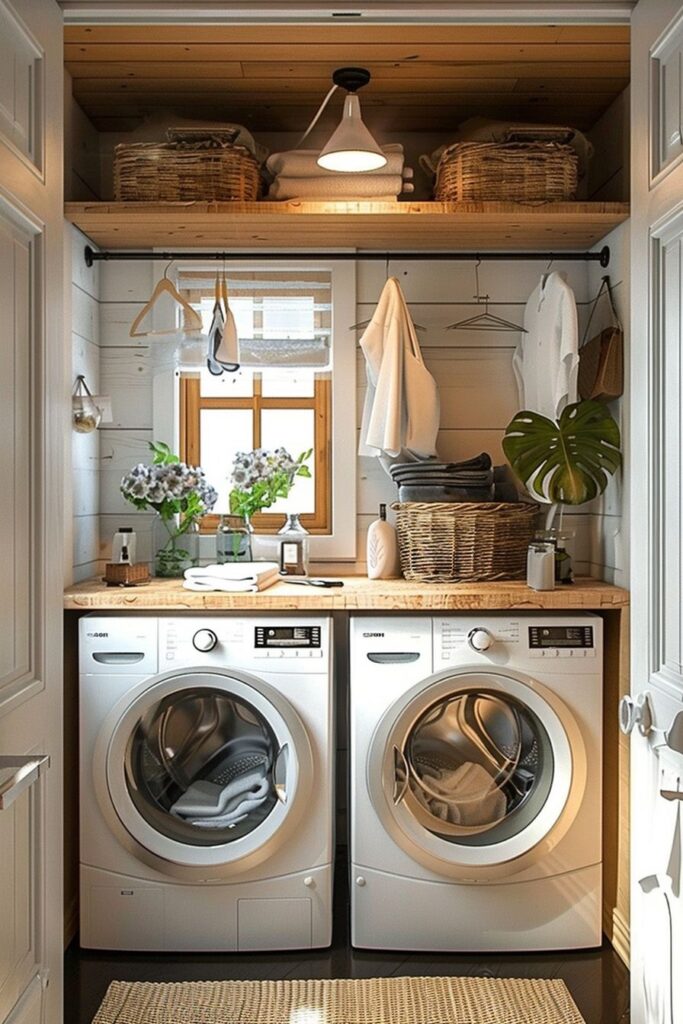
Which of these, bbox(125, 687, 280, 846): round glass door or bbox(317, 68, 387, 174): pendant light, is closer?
bbox(317, 68, 387, 174): pendant light

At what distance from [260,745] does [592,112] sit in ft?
7.36

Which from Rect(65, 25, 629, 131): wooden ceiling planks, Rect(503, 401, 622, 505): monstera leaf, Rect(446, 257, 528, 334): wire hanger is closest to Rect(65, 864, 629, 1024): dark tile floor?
Rect(503, 401, 622, 505): monstera leaf

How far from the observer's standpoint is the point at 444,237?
3127mm

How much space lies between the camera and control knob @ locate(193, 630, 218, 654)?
8.78ft

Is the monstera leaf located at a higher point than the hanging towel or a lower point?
lower

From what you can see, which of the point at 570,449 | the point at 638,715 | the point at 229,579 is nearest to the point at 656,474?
the point at 638,715

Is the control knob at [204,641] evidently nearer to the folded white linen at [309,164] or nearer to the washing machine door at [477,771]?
the washing machine door at [477,771]

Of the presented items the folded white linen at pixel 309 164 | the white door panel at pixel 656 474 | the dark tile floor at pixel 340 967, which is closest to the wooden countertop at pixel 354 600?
the white door panel at pixel 656 474

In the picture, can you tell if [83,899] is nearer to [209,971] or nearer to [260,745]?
[209,971]

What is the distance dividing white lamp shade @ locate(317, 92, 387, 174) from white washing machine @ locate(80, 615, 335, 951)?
1217 mm

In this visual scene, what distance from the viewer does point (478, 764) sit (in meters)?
2.73

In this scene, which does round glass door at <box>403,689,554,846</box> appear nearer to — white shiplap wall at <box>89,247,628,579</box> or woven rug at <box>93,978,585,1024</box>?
woven rug at <box>93,978,585,1024</box>

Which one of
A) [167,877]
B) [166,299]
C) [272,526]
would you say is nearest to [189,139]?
[166,299]

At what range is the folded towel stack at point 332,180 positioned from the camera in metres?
2.89
